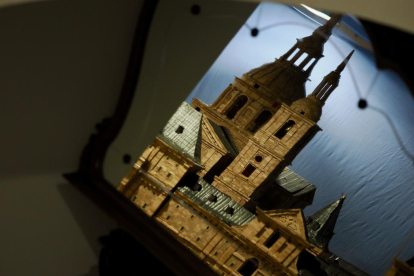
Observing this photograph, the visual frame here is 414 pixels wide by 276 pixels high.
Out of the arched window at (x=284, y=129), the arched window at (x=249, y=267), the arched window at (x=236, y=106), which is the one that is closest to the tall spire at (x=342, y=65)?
the arched window at (x=284, y=129)

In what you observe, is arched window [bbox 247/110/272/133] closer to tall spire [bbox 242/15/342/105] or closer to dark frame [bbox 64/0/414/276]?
tall spire [bbox 242/15/342/105]

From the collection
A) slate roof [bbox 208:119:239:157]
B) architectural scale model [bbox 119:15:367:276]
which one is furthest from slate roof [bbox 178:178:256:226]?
slate roof [bbox 208:119:239:157]

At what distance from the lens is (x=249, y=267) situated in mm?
2617

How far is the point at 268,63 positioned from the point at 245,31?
35cm

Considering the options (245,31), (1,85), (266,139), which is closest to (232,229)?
(266,139)

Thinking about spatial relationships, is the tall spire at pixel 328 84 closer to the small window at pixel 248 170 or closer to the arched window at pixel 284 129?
the arched window at pixel 284 129

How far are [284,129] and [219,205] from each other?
1.84ft

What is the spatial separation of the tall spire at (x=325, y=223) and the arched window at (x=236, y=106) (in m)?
0.78

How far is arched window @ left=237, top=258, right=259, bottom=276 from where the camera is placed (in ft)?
8.50

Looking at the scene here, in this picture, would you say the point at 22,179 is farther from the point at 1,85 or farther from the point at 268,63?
the point at 268,63

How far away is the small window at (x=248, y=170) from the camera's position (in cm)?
280

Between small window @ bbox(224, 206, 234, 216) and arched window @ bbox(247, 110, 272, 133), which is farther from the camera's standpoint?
arched window @ bbox(247, 110, 272, 133)

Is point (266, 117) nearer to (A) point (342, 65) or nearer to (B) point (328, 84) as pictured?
(B) point (328, 84)

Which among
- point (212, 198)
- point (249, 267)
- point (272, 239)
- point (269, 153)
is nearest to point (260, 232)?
point (272, 239)
